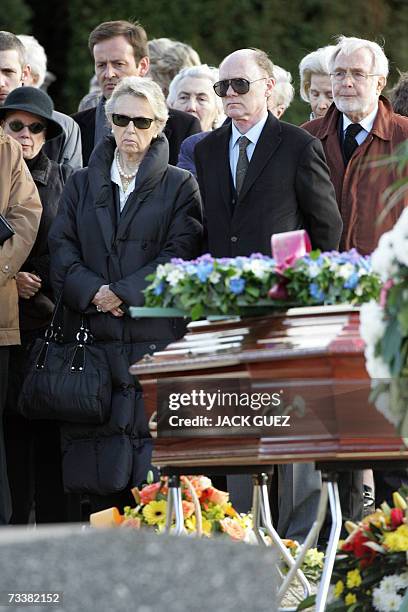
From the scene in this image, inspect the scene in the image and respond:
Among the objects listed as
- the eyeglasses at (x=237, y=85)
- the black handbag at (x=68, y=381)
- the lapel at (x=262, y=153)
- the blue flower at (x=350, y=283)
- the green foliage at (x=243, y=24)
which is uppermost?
the green foliage at (x=243, y=24)

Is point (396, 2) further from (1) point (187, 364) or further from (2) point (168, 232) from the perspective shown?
(1) point (187, 364)

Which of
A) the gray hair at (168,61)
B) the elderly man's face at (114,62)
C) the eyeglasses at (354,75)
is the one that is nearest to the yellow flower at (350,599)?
the eyeglasses at (354,75)

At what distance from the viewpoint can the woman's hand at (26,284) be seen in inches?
325

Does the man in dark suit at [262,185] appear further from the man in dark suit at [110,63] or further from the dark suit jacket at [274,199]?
the man in dark suit at [110,63]

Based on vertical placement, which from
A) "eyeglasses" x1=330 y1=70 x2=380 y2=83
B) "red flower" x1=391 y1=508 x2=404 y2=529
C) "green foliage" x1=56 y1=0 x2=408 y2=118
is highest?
"green foliage" x1=56 y1=0 x2=408 y2=118

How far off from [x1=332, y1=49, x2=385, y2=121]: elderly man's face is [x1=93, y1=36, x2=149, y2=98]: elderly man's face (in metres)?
1.55

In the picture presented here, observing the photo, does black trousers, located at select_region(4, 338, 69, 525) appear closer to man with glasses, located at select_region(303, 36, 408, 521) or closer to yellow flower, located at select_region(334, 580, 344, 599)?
man with glasses, located at select_region(303, 36, 408, 521)

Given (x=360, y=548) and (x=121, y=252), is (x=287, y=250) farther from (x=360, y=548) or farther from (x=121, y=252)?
(x=121, y=252)

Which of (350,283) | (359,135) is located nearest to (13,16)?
(359,135)

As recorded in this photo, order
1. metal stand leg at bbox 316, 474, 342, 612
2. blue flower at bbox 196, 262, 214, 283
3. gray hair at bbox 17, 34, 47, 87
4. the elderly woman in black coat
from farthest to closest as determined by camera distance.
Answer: gray hair at bbox 17, 34, 47, 87, the elderly woman in black coat, blue flower at bbox 196, 262, 214, 283, metal stand leg at bbox 316, 474, 342, 612

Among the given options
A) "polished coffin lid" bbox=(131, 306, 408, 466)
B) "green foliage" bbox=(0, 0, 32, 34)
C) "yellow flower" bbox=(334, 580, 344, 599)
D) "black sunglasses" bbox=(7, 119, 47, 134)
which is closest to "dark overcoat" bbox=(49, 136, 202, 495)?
"black sunglasses" bbox=(7, 119, 47, 134)

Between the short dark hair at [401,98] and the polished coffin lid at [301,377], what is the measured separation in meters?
3.36

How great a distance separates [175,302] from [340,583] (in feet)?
4.01

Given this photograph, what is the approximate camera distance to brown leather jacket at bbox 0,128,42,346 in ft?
26.1
